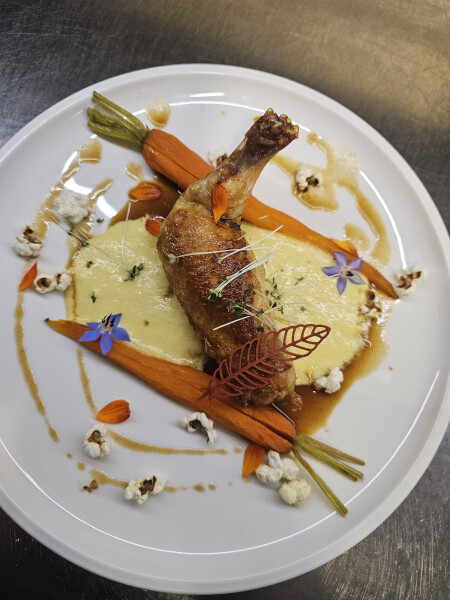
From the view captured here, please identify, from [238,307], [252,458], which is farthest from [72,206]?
[252,458]

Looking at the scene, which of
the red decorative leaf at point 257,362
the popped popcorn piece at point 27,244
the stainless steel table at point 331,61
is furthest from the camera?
the stainless steel table at point 331,61

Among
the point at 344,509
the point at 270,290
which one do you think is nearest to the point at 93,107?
the point at 270,290

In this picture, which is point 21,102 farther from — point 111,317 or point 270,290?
point 270,290

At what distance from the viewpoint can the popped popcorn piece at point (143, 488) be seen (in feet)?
8.20

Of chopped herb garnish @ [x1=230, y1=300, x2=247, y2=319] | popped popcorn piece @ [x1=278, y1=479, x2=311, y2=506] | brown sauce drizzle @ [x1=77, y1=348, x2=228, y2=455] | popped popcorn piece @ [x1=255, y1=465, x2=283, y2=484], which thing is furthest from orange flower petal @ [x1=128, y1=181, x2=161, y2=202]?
popped popcorn piece @ [x1=278, y1=479, x2=311, y2=506]

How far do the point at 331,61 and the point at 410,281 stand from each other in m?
1.77

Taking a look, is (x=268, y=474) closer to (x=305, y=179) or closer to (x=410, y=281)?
(x=410, y=281)

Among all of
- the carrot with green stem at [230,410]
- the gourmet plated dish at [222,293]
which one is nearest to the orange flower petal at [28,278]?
the gourmet plated dish at [222,293]

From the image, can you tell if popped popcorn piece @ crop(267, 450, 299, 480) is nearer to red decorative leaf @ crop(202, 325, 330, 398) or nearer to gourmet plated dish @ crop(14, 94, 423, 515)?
gourmet plated dish @ crop(14, 94, 423, 515)

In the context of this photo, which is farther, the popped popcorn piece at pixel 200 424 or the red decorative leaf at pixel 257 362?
the popped popcorn piece at pixel 200 424

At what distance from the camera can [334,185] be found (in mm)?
3064

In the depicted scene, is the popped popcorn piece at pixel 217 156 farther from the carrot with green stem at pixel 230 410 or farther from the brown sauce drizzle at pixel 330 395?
the brown sauce drizzle at pixel 330 395

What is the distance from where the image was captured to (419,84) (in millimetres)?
3496

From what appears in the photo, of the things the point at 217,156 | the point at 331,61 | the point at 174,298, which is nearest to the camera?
the point at 174,298
